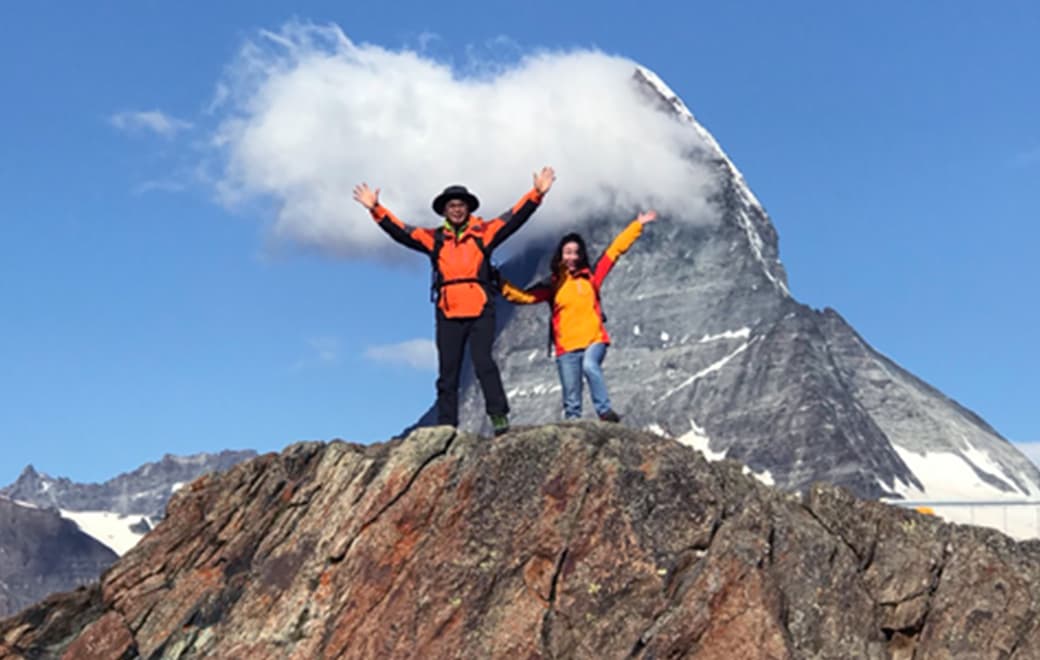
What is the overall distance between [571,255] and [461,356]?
9.61 ft

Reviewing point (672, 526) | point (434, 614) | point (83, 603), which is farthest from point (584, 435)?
point (83, 603)

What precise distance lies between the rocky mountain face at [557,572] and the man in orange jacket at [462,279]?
2734 mm

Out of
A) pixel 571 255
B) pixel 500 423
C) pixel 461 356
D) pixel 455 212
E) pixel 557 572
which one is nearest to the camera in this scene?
pixel 557 572

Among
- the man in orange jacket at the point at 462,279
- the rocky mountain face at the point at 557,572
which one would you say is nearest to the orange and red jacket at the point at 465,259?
the man in orange jacket at the point at 462,279

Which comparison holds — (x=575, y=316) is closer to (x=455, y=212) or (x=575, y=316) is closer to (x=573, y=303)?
(x=573, y=303)

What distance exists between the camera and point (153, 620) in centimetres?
2348

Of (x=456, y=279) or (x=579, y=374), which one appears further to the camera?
(x=579, y=374)

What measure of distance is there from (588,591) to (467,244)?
759 centimetres

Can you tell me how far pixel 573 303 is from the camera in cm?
2842

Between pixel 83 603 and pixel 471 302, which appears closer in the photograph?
pixel 83 603

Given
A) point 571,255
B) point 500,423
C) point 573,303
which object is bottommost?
point 500,423

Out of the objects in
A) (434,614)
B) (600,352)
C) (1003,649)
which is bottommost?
(1003,649)

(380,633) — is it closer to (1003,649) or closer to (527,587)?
(527,587)

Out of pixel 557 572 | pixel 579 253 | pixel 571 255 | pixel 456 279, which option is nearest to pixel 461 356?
pixel 456 279
